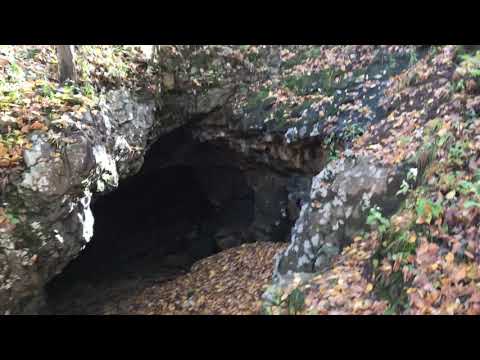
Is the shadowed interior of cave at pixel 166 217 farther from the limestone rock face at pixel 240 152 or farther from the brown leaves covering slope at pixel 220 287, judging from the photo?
the brown leaves covering slope at pixel 220 287

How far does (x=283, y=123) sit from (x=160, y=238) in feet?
23.4

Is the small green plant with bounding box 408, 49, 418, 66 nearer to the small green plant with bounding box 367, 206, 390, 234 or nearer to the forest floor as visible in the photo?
the small green plant with bounding box 367, 206, 390, 234

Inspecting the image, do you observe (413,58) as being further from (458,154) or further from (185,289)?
(185,289)

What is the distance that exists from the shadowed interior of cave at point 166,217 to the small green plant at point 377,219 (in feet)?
22.7

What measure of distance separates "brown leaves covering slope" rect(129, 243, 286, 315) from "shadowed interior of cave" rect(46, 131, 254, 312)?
1.45 m

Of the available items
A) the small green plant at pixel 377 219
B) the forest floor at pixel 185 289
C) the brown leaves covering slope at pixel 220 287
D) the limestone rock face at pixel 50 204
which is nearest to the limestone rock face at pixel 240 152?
the limestone rock face at pixel 50 204

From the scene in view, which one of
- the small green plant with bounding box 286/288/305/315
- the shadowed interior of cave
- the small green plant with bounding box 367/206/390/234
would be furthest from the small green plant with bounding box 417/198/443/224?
the shadowed interior of cave

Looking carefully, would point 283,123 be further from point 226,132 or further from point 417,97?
point 417,97

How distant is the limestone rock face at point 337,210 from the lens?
566 centimetres

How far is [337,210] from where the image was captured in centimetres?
616

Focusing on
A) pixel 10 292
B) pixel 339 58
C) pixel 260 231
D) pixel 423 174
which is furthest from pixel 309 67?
pixel 10 292

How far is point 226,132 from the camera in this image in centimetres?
1161

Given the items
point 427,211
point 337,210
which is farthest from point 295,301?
point 427,211

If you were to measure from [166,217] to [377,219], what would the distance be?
11.4 metres
